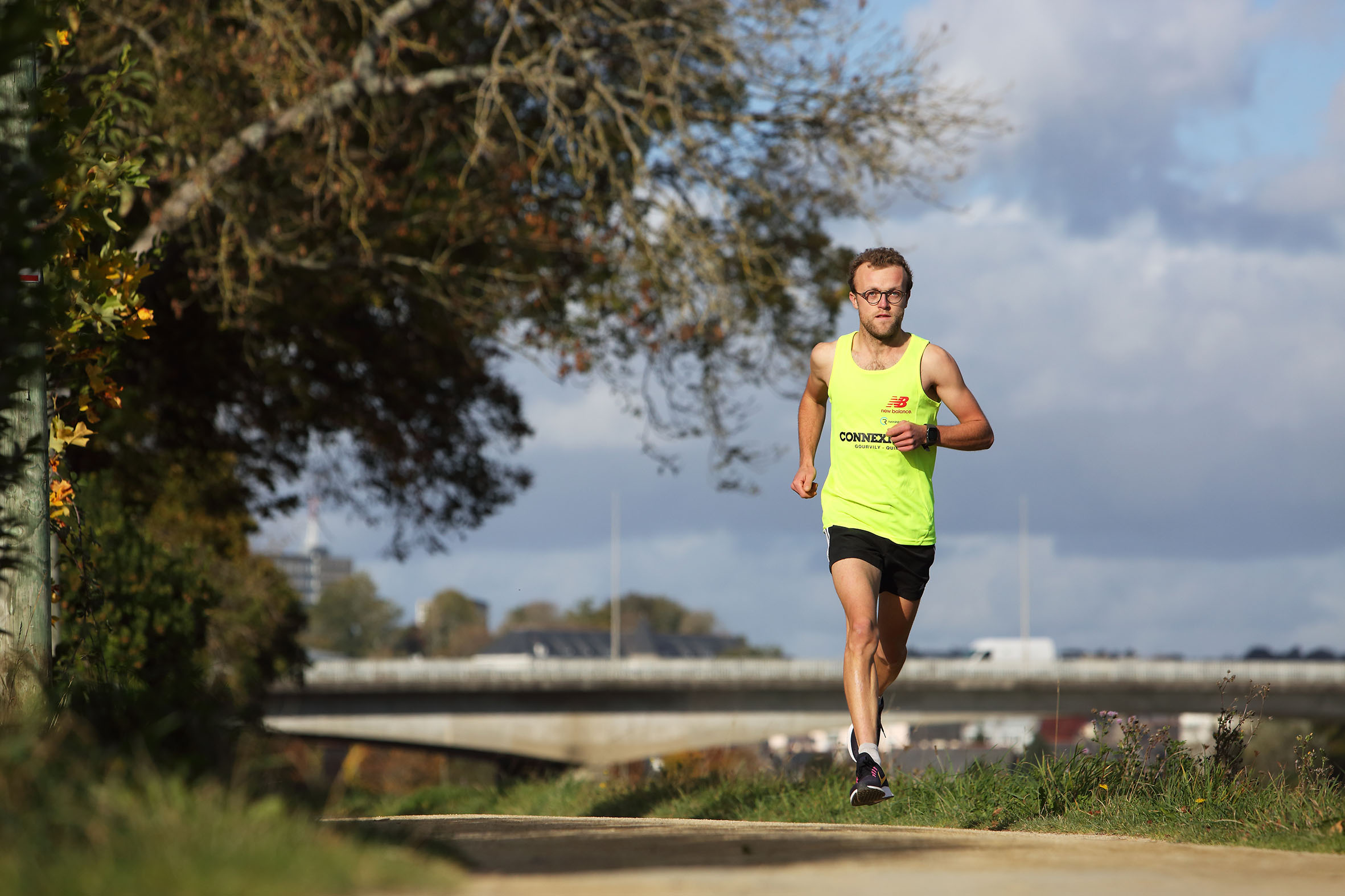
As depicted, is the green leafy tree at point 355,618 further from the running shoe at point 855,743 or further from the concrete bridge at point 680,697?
the running shoe at point 855,743

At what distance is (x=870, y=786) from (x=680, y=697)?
3925 centimetres

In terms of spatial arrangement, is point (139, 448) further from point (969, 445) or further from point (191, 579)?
point (969, 445)

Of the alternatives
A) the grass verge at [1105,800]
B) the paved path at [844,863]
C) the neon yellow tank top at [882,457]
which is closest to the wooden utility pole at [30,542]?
the grass verge at [1105,800]

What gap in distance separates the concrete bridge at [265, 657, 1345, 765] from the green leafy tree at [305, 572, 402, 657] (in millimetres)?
86637

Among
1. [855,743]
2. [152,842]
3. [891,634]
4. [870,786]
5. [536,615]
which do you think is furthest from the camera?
[536,615]

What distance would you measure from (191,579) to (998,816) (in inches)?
615

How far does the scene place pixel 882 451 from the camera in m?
6.18

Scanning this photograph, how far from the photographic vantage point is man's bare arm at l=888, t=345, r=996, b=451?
6.13 metres

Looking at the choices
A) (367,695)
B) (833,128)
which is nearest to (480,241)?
Result: (833,128)

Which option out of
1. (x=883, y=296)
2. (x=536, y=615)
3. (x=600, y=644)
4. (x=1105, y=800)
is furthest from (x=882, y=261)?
(x=536, y=615)

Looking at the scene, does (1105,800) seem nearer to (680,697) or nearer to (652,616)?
(680,697)

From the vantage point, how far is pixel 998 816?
6.06 m

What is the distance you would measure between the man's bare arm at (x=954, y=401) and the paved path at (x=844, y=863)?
1.64 meters

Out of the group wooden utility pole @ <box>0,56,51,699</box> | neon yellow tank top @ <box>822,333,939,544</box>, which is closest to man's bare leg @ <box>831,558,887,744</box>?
neon yellow tank top @ <box>822,333,939,544</box>
